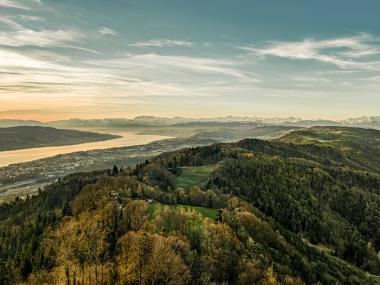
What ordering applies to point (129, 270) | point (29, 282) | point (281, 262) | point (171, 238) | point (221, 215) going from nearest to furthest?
1. point (129, 270)
2. point (29, 282)
3. point (171, 238)
4. point (281, 262)
5. point (221, 215)

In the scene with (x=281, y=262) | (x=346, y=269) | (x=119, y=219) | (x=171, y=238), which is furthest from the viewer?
(x=346, y=269)

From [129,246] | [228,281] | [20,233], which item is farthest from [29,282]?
[20,233]

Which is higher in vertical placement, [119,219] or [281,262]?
[119,219]

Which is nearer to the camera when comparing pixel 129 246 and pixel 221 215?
pixel 129 246

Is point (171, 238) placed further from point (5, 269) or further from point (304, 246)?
point (304, 246)

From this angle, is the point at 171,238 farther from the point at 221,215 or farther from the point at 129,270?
the point at 221,215

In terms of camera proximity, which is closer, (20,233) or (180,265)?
(180,265)

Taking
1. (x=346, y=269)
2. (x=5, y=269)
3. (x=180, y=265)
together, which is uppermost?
(x=180, y=265)

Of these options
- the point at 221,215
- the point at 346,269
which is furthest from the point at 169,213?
the point at 346,269

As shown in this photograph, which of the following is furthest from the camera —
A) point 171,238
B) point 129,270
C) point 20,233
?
point 20,233
